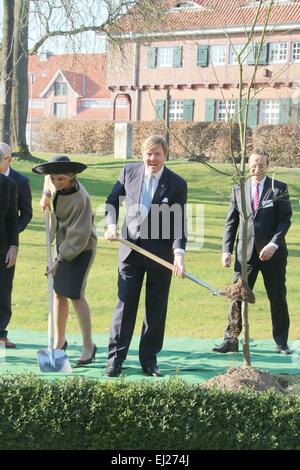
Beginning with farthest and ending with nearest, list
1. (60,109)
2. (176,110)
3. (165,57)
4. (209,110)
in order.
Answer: (60,109) < (176,110) < (165,57) < (209,110)

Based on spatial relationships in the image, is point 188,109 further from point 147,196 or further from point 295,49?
point 147,196

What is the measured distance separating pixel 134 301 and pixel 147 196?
32.9 inches

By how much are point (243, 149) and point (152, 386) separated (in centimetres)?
169

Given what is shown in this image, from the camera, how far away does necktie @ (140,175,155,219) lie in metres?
7.18

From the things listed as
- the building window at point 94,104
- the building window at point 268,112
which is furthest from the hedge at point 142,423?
the building window at point 94,104

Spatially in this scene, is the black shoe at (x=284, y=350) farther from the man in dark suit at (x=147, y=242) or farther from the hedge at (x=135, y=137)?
the hedge at (x=135, y=137)

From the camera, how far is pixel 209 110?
43281 millimetres

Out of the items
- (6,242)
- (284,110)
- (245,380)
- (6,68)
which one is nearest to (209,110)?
(284,110)

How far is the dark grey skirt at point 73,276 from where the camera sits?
24.4 feet

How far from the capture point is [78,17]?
2342 centimetres

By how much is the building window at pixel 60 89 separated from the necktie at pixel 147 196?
7305 centimetres

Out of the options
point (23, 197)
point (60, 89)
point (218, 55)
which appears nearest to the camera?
point (23, 197)

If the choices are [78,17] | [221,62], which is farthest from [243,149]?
[221,62]

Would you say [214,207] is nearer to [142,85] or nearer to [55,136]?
[55,136]
